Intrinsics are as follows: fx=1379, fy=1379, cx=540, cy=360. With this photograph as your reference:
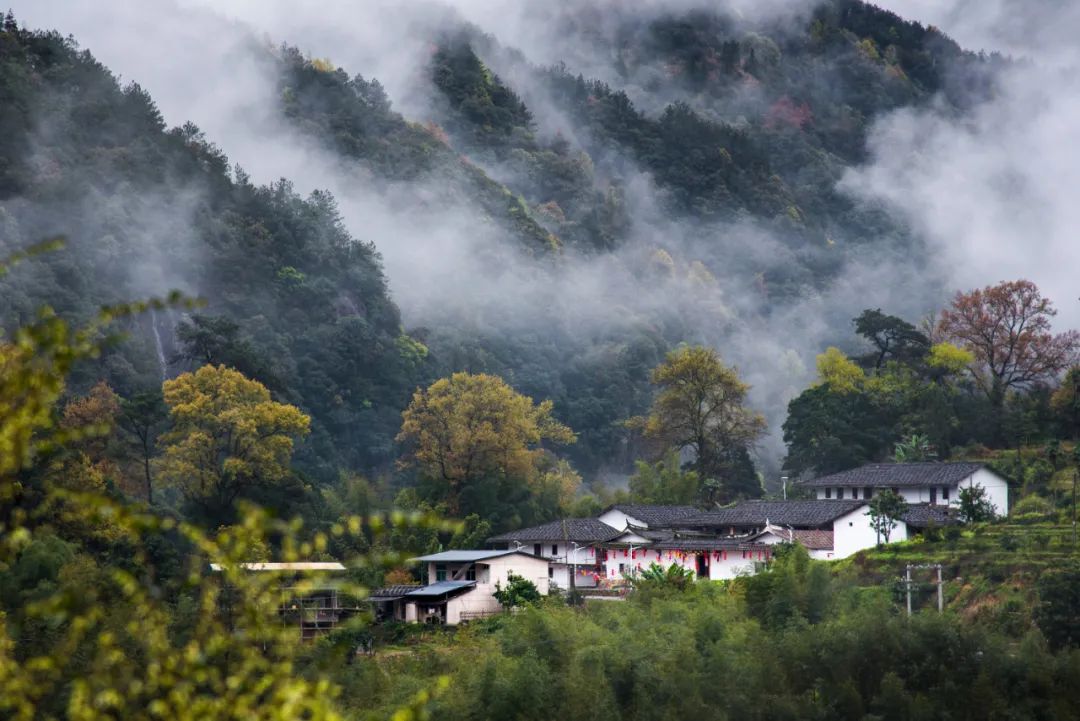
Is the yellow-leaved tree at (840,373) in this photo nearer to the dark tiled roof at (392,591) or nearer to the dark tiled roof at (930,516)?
the dark tiled roof at (930,516)

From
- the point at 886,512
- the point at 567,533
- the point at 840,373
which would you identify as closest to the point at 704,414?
the point at 840,373

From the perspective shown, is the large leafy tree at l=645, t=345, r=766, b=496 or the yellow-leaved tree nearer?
the large leafy tree at l=645, t=345, r=766, b=496

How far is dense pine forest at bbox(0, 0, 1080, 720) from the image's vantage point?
23.0 meters

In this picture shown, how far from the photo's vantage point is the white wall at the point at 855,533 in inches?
1636

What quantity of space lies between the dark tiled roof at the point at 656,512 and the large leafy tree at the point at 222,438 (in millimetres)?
11508

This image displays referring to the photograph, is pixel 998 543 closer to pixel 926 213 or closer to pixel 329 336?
pixel 329 336

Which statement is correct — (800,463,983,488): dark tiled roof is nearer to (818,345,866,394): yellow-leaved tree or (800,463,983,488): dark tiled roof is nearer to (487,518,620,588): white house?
(818,345,866,394): yellow-leaved tree

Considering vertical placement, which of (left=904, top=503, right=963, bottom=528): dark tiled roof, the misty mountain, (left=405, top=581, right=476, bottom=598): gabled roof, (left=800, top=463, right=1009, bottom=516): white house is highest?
the misty mountain

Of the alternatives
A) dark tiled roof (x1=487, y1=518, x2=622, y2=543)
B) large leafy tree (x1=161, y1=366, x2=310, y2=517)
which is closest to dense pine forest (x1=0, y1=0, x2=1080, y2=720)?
large leafy tree (x1=161, y1=366, x2=310, y2=517)

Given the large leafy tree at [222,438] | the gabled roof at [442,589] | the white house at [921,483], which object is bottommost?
the gabled roof at [442,589]

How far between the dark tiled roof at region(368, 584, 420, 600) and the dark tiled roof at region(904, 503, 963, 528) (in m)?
15.0

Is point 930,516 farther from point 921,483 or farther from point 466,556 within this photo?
point 466,556

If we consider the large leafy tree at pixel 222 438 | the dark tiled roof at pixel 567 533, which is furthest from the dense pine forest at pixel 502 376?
the dark tiled roof at pixel 567 533

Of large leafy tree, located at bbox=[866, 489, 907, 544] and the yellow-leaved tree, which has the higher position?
the yellow-leaved tree
